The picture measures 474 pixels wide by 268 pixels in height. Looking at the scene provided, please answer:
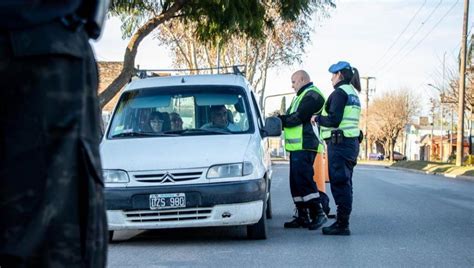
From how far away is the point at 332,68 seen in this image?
29.3 feet

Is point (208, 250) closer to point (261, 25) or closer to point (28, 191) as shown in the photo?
point (28, 191)

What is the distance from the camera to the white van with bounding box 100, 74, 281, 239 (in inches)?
307

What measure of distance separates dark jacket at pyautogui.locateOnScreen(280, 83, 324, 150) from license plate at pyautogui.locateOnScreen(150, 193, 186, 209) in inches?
82.9

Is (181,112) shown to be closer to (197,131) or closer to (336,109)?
(197,131)

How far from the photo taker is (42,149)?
1.72m

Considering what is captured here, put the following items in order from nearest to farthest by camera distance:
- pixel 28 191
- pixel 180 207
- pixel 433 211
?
pixel 28 191 < pixel 180 207 < pixel 433 211

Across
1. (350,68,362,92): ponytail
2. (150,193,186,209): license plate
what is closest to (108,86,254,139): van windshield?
(150,193,186,209): license plate

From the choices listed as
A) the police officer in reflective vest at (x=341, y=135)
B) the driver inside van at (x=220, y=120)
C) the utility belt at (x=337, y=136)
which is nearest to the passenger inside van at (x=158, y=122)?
the driver inside van at (x=220, y=120)

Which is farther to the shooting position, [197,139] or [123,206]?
[197,139]

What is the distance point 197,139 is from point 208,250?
132 cm

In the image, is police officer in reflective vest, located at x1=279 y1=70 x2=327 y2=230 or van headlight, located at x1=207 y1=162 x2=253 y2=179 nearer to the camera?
van headlight, located at x1=207 y1=162 x2=253 y2=179

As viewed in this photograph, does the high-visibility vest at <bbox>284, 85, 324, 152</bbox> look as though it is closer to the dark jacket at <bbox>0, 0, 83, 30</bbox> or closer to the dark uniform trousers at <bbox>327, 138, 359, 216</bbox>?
the dark uniform trousers at <bbox>327, 138, 359, 216</bbox>

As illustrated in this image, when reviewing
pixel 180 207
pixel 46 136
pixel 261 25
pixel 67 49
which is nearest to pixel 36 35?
pixel 67 49

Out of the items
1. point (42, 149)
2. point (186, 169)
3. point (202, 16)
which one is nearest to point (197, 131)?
point (186, 169)
